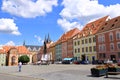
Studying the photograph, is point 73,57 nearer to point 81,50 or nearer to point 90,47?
point 81,50

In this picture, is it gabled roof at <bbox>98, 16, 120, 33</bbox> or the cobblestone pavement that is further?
gabled roof at <bbox>98, 16, 120, 33</bbox>

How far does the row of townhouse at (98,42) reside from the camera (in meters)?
64.6

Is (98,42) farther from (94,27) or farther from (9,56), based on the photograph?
(9,56)

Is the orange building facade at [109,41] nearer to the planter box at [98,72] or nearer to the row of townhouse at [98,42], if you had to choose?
the row of townhouse at [98,42]

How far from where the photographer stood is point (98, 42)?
240 ft

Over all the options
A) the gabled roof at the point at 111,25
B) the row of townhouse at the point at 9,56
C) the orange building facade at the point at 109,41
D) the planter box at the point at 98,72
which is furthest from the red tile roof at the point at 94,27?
the planter box at the point at 98,72

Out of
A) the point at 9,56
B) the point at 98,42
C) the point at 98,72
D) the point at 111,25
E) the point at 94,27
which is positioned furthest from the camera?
the point at 9,56

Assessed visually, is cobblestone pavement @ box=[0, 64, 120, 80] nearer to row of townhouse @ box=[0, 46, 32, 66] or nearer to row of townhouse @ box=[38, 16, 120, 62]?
row of townhouse @ box=[38, 16, 120, 62]

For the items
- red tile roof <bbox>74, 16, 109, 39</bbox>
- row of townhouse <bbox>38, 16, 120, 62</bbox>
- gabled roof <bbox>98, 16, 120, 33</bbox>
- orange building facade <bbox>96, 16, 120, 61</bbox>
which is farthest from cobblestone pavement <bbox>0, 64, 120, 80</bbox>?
red tile roof <bbox>74, 16, 109, 39</bbox>

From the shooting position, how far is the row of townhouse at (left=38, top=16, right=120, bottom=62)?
6456 cm

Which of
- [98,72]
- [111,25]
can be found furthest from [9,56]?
[98,72]

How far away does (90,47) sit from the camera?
78.1 m

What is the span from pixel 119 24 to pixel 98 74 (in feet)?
141

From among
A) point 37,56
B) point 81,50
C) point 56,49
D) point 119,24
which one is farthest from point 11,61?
point 119,24
